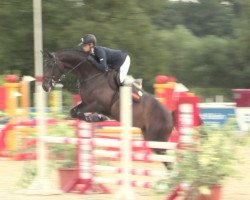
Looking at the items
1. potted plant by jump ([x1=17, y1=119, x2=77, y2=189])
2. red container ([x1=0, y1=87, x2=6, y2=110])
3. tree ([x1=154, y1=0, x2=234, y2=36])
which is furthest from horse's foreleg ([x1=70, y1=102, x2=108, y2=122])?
tree ([x1=154, y1=0, x2=234, y2=36])

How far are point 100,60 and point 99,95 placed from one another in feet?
1.56

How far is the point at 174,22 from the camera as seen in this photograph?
65.6 meters

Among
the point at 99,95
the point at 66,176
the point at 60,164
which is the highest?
the point at 99,95

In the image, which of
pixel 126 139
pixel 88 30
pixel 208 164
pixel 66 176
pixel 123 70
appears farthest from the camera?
pixel 88 30

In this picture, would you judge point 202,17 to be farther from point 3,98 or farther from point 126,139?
point 126,139

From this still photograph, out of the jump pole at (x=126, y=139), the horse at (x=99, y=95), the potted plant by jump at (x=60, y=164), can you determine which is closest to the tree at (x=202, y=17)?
the horse at (x=99, y=95)

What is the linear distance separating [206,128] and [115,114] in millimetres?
2626

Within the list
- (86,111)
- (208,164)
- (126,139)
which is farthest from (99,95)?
(208,164)

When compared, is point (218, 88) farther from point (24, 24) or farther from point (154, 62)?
point (24, 24)

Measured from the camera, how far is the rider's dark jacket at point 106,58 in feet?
28.0

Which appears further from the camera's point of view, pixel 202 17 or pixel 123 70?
pixel 202 17

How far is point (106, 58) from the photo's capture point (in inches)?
342

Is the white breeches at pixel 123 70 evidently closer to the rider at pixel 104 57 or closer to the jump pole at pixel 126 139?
the rider at pixel 104 57

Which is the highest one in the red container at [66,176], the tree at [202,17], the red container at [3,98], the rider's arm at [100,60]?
the tree at [202,17]
